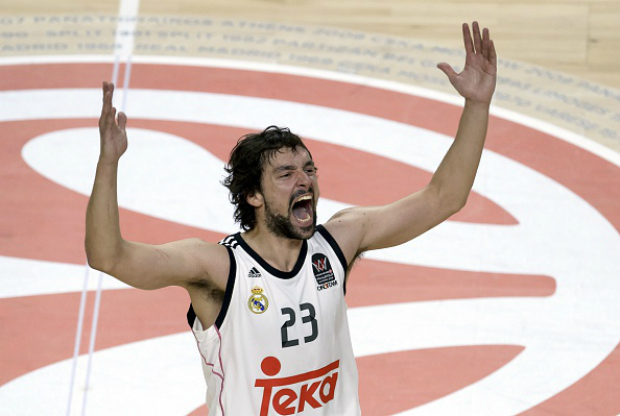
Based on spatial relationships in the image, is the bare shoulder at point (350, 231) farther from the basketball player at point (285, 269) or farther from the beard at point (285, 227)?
the beard at point (285, 227)

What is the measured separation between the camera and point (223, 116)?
25.8ft

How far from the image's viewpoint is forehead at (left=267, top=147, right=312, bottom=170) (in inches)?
162

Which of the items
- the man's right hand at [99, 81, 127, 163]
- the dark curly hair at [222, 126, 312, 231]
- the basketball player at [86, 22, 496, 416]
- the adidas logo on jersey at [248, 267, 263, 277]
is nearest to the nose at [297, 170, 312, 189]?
the basketball player at [86, 22, 496, 416]

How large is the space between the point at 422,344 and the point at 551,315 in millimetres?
790

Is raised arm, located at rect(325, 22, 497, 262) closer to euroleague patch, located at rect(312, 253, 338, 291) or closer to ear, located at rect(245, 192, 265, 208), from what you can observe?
euroleague patch, located at rect(312, 253, 338, 291)

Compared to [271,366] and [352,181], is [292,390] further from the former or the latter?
[352,181]

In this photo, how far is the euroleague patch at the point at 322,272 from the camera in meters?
4.03

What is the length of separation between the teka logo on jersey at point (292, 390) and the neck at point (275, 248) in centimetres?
38

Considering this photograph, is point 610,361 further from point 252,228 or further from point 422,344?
point 252,228

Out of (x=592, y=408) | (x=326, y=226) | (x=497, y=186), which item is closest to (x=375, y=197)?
(x=497, y=186)

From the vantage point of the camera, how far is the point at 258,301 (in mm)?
3926

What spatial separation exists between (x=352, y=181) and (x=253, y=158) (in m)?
3.10

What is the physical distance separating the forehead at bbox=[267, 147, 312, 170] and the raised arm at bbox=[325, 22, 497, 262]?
1.01 feet

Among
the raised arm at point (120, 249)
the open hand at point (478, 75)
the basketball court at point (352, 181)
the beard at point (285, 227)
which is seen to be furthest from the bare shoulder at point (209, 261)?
the basketball court at point (352, 181)
